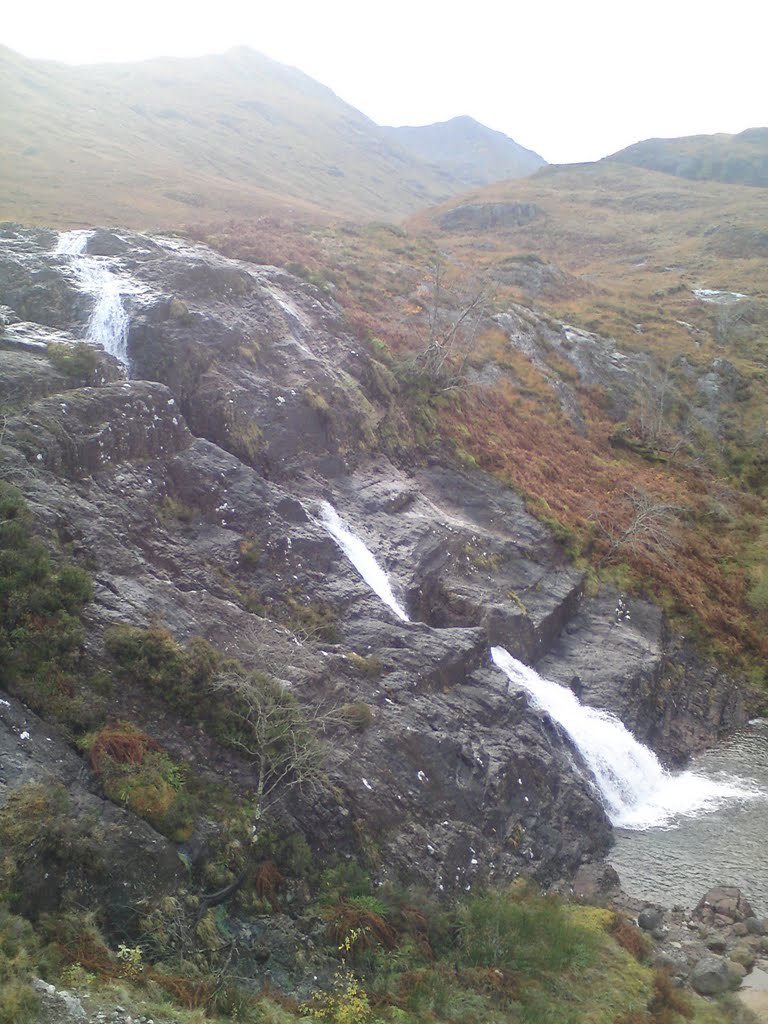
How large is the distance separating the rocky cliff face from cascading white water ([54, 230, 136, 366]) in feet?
1.22

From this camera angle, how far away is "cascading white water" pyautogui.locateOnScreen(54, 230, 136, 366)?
25703mm

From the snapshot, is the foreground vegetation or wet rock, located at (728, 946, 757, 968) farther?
wet rock, located at (728, 946, 757, 968)

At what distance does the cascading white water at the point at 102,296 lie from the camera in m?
25.7

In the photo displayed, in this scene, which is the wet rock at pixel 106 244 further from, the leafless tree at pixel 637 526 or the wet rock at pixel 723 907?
the wet rock at pixel 723 907

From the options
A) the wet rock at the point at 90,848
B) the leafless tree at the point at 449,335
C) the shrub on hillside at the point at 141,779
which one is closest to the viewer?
the wet rock at the point at 90,848

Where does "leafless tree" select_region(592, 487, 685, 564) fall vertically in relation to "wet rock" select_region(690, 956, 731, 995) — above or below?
above

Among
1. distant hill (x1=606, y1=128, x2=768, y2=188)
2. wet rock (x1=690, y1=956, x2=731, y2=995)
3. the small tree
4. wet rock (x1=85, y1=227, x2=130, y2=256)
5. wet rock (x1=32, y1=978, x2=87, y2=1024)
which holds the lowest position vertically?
wet rock (x1=690, y1=956, x2=731, y2=995)

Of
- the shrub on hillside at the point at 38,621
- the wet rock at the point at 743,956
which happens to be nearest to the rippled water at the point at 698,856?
the wet rock at the point at 743,956

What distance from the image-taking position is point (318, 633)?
814 inches

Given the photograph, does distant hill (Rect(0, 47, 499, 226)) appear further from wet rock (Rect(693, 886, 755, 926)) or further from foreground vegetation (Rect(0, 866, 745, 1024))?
wet rock (Rect(693, 886, 755, 926))

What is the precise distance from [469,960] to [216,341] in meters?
22.1

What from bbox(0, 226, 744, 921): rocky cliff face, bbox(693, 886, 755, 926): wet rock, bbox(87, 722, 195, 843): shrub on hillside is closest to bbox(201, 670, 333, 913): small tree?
bbox(0, 226, 744, 921): rocky cliff face

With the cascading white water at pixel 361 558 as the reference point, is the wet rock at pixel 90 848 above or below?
below

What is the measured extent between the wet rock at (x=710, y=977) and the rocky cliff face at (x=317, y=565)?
415 cm
